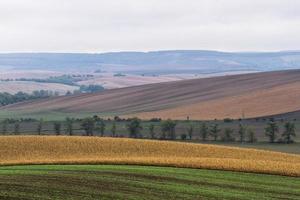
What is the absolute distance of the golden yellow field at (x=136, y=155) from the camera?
131 feet

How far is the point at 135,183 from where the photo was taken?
30.7m

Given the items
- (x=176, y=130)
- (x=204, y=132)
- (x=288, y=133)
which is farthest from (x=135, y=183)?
A: (x=176, y=130)

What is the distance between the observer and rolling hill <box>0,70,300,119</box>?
123 metres

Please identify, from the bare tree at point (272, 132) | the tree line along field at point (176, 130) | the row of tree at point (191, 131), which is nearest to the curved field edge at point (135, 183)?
the row of tree at point (191, 131)

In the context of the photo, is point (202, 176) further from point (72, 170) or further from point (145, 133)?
point (145, 133)

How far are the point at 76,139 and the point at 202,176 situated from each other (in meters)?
20.6

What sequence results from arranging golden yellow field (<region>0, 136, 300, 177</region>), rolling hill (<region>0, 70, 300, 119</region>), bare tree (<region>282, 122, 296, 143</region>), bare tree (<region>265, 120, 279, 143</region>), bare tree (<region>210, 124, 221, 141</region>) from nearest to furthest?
1. golden yellow field (<region>0, 136, 300, 177</region>)
2. bare tree (<region>282, 122, 296, 143</region>)
3. bare tree (<region>265, 120, 279, 143</region>)
4. bare tree (<region>210, 124, 221, 141</region>)
5. rolling hill (<region>0, 70, 300, 119</region>)

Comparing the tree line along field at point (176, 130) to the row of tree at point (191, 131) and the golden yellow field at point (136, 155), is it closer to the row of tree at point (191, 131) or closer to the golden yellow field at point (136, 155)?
the row of tree at point (191, 131)

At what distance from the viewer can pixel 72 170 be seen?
3484 cm

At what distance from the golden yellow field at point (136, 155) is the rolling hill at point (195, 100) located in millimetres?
63841

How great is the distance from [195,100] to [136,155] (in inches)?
3959

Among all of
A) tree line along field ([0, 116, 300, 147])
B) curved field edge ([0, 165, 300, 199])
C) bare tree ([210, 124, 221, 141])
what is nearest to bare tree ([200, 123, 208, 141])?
tree line along field ([0, 116, 300, 147])

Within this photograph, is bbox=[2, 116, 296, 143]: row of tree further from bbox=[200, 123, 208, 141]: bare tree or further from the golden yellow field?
the golden yellow field

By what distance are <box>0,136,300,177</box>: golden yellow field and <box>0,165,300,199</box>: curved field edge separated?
7.70 feet
